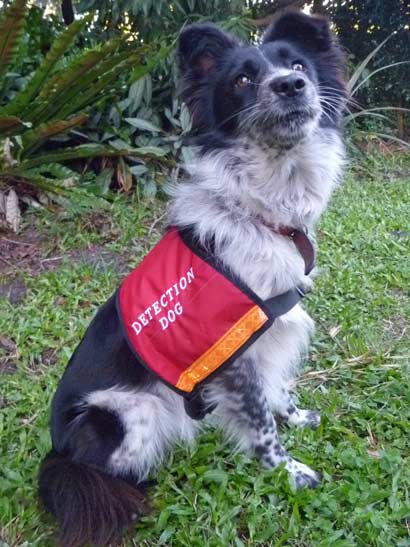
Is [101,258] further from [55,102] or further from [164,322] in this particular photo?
[164,322]

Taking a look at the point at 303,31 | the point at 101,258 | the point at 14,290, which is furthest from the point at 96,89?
the point at 303,31

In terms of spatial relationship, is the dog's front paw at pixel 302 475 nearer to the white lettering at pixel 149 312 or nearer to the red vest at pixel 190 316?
the red vest at pixel 190 316

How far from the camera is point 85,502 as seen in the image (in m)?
1.97

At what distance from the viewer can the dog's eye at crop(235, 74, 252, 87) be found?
2.35 meters

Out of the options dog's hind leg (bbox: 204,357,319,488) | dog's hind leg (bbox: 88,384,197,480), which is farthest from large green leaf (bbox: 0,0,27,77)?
dog's hind leg (bbox: 204,357,319,488)

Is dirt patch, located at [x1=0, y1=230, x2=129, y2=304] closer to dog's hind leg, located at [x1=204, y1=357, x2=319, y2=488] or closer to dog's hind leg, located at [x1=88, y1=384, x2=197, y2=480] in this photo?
dog's hind leg, located at [x1=88, y1=384, x2=197, y2=480]

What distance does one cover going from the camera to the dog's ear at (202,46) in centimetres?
238

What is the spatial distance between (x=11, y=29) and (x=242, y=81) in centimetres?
267

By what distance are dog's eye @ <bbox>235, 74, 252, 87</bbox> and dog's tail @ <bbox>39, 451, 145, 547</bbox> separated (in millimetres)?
1688

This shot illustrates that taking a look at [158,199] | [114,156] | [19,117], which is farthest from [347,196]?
[19,117]

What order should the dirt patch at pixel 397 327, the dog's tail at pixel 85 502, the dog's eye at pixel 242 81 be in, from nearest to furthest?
the dog's tail at pixel 85 502
the dog's eye at pixel 242 81
the dirt patch at pixel 397 327

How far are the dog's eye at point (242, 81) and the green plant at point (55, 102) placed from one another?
2322 mm

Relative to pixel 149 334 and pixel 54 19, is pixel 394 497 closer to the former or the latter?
pixel 149 334

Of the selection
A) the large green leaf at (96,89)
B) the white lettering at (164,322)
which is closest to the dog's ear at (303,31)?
the white lettering at (164,322)
